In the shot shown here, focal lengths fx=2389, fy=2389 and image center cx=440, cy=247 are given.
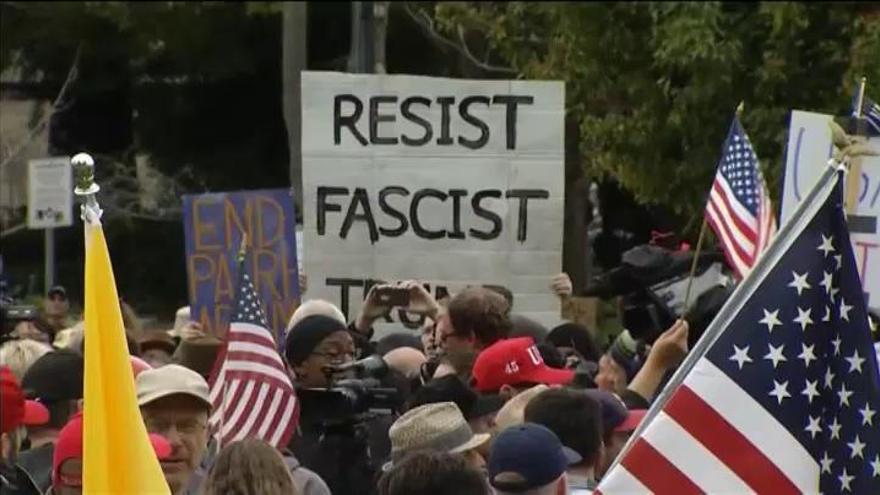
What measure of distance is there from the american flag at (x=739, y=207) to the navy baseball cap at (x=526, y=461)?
458 centimetres

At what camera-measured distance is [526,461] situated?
541 centimetres

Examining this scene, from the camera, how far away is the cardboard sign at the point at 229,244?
9883 mm

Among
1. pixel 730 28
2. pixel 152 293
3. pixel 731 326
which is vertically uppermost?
pixel 730 28

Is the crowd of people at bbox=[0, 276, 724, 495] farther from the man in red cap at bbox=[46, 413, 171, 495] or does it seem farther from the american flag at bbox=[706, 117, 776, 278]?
the american flag at bbox=[706, 117, 776, 278]

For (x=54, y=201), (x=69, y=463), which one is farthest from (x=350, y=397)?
(x=54, y=201)

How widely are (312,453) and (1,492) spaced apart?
1.12 meters

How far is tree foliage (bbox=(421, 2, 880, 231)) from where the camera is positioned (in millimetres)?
16500

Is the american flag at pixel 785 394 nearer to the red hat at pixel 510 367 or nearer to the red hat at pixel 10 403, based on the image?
the red hat at pixel 10 403

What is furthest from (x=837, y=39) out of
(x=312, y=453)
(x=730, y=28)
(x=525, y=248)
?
(x=312, y=453)

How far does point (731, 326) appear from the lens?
5.03 metres

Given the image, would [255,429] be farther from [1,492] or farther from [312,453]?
[1,492]

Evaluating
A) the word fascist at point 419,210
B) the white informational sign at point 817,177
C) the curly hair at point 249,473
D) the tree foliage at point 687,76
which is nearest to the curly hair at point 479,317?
the white informational sign at point 817,177

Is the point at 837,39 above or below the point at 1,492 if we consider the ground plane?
above

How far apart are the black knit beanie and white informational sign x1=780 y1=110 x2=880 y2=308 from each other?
1.52m
